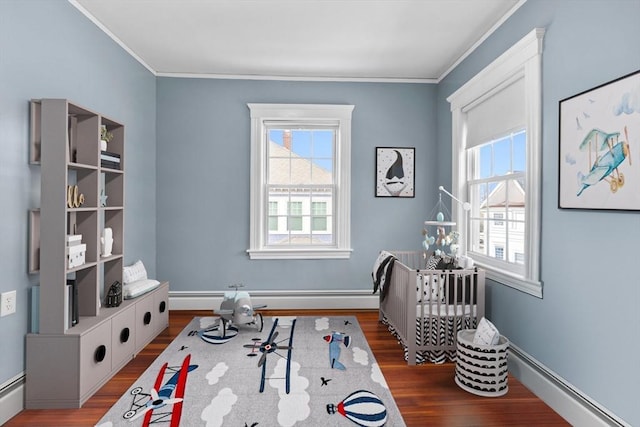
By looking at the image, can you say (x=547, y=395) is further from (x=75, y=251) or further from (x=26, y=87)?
(x=26, y=87)

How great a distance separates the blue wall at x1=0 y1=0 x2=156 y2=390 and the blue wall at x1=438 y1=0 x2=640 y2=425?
3.15 metres

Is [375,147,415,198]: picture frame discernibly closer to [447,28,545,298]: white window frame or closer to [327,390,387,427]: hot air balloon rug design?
[447,28,545,298]: white window frame

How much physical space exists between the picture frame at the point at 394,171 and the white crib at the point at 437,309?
1493 mm

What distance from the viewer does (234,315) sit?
131 inches

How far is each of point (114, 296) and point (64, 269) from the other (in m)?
0.66

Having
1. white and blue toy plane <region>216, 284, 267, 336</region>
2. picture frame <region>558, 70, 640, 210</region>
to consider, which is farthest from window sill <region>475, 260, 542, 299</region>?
white and blue toy plane <region>216, 284, 267, 336</region>

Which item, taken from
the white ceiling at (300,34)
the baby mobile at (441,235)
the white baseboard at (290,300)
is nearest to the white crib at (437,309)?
the baby mobile at (441,235)

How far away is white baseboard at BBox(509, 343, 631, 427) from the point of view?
1.91 m

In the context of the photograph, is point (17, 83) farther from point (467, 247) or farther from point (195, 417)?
point (467, 247)

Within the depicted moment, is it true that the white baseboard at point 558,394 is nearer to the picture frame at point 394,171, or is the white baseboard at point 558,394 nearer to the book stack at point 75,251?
the picture frame at point 394,171

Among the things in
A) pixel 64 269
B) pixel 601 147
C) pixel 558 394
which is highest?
pixel 601 147

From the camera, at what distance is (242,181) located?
4195 mm

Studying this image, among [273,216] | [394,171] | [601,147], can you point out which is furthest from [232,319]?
[601,147]

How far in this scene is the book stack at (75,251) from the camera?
2305 millimetres
